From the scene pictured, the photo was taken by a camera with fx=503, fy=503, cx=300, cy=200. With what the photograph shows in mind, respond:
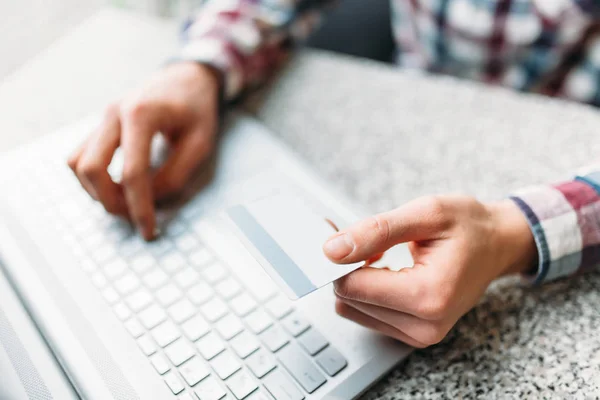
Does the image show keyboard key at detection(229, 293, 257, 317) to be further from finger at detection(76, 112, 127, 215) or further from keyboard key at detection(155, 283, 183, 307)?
finger at detection(76, 112, 127, 215)

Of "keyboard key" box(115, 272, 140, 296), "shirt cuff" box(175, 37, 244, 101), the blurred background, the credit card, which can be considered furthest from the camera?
the blurred background

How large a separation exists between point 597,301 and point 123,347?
411 mm

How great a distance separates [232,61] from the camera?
0.67m

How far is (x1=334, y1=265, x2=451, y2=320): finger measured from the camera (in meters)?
0.37

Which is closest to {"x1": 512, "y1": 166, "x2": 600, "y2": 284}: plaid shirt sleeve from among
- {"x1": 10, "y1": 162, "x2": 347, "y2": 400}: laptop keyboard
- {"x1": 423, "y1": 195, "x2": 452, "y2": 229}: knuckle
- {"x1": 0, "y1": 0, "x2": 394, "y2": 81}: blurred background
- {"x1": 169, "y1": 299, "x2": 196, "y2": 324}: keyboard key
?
{"x1": 423, "y1": 195, "x2": 452, "y2": 229}: knuckle

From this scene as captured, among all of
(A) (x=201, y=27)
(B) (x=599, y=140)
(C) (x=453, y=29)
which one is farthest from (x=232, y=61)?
(B) (x=599, y=140)

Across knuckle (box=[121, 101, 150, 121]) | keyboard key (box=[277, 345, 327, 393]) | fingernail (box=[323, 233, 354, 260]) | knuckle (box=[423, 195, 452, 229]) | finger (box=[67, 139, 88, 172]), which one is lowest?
keyboard key (box=[277, 345, 327, 393])

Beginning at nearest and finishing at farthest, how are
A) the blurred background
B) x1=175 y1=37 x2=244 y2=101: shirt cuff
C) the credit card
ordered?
1. the credit card
2. x1=175 y1=37 x2=244 y2=101: shirt cuff
3. the blurred background

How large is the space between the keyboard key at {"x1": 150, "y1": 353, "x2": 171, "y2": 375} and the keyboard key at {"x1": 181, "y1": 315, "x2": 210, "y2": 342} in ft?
0.09

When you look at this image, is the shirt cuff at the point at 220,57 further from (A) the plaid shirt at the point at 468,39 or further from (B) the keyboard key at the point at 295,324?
(B) the keyboard key at the point at 295,324

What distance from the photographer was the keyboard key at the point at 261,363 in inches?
15.5

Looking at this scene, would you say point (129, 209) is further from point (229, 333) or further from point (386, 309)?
point (386, 309)

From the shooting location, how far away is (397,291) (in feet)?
1.21

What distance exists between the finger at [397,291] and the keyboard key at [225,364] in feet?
0.35
